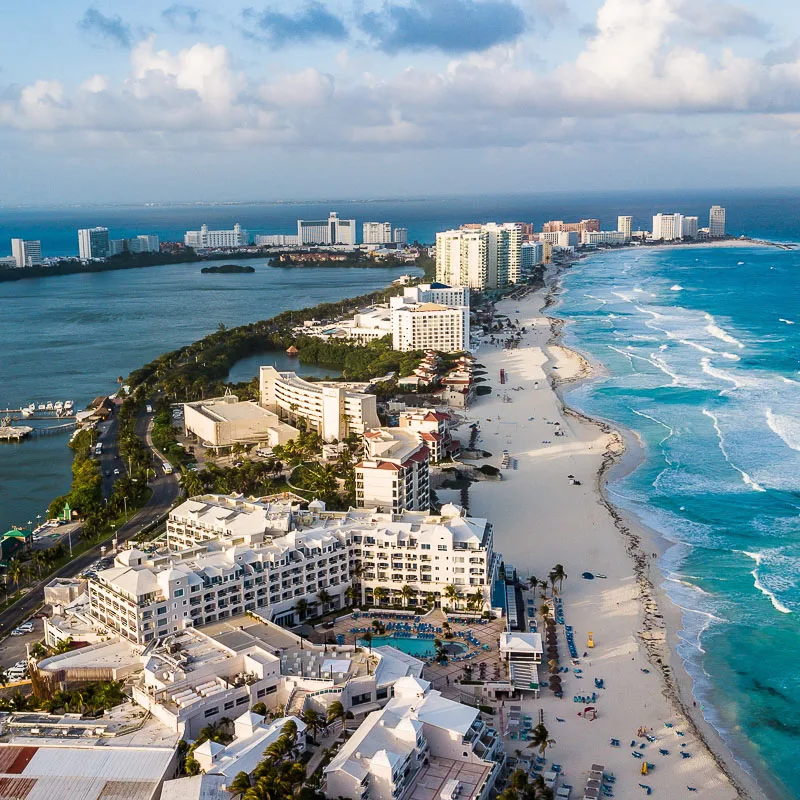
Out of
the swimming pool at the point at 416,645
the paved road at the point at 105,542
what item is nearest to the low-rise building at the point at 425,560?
the swimming pool at the point at 416,645

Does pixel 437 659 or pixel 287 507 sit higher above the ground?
pixel 287 507

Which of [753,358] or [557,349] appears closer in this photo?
[753,358]

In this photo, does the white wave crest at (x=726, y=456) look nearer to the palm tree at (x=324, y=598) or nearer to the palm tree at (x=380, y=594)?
the palm tree at (x=380, y=594)

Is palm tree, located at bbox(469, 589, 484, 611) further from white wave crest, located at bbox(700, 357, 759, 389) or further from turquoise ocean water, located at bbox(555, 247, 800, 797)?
white wave crest, located at bbox(700, 357, 759, 389)

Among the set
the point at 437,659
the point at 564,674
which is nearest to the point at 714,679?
the point at 564,674

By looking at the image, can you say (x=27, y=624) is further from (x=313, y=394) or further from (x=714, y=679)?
(x=313, y=394)

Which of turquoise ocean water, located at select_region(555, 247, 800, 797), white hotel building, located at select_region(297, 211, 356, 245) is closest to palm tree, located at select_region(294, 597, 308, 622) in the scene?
turquoise ocean water, located at select_region(555, 247, 800, 797)

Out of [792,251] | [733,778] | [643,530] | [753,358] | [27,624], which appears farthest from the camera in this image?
[792,251]
